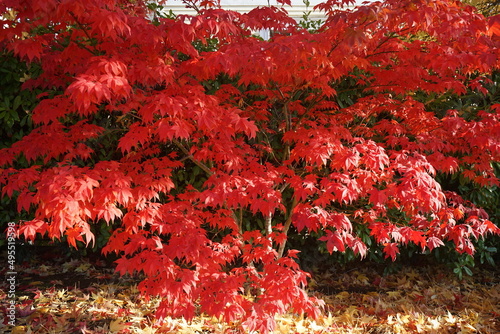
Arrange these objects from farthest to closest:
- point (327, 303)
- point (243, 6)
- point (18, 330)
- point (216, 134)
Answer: point (243, 6), point (327, 303), point (216, 134), point (18, 330)

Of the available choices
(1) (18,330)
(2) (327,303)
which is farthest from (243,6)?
(1) (18,330)

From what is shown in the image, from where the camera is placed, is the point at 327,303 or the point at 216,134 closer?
the point at 216,134

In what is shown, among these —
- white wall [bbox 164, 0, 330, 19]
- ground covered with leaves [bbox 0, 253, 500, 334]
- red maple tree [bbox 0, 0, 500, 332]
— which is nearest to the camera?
red maple tree [bbox 0, 0, 500, 332]

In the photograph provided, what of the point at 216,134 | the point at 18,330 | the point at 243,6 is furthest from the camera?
the point at 243,6

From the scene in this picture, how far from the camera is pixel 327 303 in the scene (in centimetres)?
420

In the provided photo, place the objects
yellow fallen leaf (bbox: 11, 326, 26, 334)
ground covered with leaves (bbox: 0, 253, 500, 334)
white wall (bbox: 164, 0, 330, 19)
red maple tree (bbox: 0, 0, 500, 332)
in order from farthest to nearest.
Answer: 1. white wall (bbox: 164, 0, 330, 19)
2. ground covered with leaves (bbox: 0, 253, 500, 334)
3. yellow fallen leaf (bbox: 11, 326, 26, 334)
4. red maple tree (bbox: 0, 0, 500, 332)

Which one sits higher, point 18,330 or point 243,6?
point 243,6

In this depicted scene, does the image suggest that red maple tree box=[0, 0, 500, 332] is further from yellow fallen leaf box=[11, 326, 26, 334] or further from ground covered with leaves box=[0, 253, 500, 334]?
yellow fallen leaf box=[11, 326, 26, 334]

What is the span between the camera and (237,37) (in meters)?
3.54

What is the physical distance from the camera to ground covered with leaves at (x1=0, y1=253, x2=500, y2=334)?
11.4 ft

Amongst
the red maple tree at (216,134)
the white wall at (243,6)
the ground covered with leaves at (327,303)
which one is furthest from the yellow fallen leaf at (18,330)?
the white wall at (243,6)

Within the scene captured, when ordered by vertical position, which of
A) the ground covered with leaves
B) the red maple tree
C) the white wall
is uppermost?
the white wall

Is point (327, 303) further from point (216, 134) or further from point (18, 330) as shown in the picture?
point (18, 330)

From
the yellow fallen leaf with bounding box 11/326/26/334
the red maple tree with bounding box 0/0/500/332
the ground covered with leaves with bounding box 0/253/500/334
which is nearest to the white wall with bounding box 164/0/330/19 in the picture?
the red maple tree with bounding box 0/0/500/332
